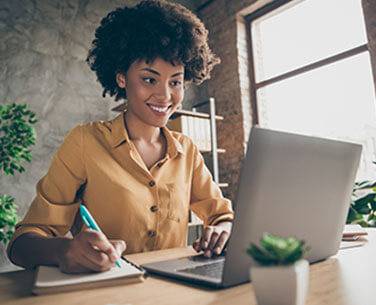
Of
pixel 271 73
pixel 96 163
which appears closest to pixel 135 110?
pixel 96 163

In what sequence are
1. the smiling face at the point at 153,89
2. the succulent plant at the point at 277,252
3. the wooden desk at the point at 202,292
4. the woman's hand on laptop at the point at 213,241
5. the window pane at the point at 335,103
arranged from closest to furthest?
the succulent plant at the point at 277,252 → the wooden desk at the point at 202,292 → the woman's hand on laptop at the point at 213,241 → the smiling face at the point at 153,89 → the window pane at the point at 335,103

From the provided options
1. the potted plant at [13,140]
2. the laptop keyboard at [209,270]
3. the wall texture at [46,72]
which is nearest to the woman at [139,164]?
the laptop keyboard at [209,270]

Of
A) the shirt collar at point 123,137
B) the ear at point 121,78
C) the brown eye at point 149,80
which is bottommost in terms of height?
the shirt collar at point 123,137

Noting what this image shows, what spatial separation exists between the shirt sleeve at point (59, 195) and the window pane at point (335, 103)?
2.22 meters

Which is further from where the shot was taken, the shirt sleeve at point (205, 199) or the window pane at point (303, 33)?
the window pane at point (303, 33)

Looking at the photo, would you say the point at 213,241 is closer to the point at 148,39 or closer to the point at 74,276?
the point at 74,276

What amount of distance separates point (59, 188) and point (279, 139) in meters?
0.77

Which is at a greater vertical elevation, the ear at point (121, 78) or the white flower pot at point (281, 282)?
the ear at point (121, 78)

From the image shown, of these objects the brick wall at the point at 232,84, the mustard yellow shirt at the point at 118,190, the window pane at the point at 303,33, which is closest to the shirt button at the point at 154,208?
the mustard yellow shirt at the point at 118,190

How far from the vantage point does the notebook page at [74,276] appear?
66 centimetres

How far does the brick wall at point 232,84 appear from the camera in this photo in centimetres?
381

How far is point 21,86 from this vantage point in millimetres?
3090

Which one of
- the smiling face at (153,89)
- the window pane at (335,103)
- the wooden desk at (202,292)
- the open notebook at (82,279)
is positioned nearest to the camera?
the wooden desk at (202,292)

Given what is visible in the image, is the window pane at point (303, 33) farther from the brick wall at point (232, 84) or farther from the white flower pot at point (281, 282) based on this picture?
the white flower pot at point (281, 282)
